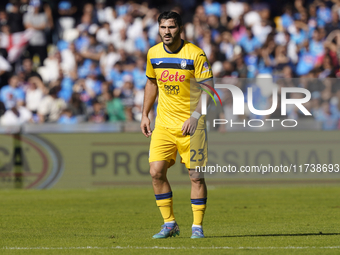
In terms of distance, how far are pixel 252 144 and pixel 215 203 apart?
10.4 ft

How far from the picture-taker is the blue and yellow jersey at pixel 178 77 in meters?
6.75

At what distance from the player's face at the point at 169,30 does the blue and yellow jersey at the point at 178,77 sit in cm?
18

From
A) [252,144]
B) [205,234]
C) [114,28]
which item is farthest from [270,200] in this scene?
[114,28]

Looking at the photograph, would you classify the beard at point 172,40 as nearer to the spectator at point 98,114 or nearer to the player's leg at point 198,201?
the player's leg at point 198,201

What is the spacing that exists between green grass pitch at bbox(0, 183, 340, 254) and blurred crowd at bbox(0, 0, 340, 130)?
97.2 inches

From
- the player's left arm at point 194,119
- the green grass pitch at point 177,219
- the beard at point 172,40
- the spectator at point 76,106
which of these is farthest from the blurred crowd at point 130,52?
the beard at point 172,40

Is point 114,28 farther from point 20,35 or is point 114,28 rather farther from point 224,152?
point 224,152

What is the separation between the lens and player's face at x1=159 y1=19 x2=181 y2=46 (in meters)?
6.65

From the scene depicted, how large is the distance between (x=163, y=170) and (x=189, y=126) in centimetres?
60

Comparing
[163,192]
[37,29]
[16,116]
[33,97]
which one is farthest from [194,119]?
[37,29]

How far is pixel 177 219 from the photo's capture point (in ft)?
30.0

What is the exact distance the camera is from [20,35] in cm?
1931

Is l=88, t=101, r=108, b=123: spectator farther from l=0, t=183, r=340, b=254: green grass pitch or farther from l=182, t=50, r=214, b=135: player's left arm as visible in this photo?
l=182, t=50, r=214, b=135: player's left arm

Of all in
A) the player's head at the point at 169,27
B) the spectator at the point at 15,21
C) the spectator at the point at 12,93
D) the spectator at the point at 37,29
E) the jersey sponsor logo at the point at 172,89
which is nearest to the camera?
the player's head at the point at 169,27
